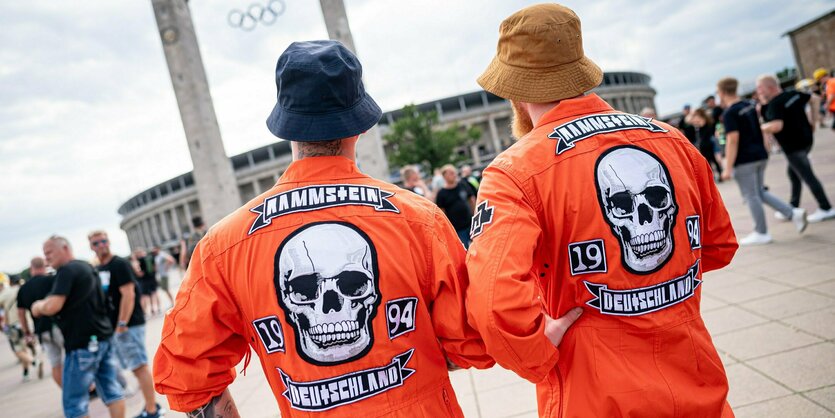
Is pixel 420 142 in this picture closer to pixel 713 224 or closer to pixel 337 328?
pixel 713 224

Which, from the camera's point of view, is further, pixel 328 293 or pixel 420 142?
pixel 420 142

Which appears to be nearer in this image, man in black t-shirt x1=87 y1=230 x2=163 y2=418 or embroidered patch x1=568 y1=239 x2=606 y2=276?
embroidered patch x1=568 y1=239 x2=606 y2=276

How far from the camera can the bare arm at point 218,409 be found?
5.08 feet

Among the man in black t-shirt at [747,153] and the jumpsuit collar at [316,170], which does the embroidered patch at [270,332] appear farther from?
the man in black t-shirt at [747,153]

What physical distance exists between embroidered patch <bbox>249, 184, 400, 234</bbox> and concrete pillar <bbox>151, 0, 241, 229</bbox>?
31623 millimetres

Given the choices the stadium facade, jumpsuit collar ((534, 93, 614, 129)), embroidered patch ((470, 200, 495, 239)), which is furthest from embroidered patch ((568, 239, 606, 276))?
the stadium facade

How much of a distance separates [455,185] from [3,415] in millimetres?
7243

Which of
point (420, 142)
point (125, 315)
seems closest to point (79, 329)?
point (125, 315)

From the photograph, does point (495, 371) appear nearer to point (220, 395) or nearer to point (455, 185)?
point (220, 395)

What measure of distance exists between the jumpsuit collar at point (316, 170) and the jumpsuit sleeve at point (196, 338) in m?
0.35

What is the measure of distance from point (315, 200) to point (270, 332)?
44 centimetres

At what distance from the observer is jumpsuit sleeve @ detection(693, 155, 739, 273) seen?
1.69 m

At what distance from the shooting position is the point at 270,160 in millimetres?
64750

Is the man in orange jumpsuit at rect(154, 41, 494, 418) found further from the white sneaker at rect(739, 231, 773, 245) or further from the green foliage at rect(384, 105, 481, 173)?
the green foliage at rect(384, 105, 481, 173)
